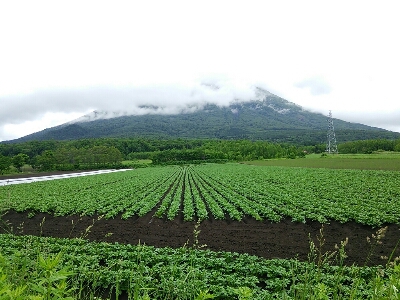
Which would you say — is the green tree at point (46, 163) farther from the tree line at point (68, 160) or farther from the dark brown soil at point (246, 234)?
the dark brown soil at point (246, 234)

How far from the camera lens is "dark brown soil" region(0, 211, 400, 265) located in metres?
9.58

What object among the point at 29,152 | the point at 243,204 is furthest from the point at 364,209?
the point at 29,152

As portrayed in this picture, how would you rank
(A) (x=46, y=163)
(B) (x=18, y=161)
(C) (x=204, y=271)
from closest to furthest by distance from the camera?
(C) (x=204, y=271) → (A) (x=46, y=163) → (B) (x=18, y=161)

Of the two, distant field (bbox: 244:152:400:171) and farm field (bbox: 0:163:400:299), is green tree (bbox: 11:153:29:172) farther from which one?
distant field (bbox: 244:152:400:171)

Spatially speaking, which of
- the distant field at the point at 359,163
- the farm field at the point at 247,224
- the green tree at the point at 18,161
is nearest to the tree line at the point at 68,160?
the green tree at the point at 18,161

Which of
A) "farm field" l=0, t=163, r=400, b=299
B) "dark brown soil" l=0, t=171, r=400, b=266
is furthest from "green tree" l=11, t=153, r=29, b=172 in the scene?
"dark brown soil" l=0, t=171, r=400, b=266

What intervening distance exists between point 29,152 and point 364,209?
11253 centimetres

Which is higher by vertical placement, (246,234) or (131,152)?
(131,152)

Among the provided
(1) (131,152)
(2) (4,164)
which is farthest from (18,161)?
(1) (131,152)

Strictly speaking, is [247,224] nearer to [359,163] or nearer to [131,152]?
[359,163]

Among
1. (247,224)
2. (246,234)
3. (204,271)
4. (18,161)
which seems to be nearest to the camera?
(204,271)

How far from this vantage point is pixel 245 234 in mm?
11492

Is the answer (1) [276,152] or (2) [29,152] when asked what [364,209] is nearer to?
(1) [276,152]

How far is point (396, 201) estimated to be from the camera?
16234 mm
